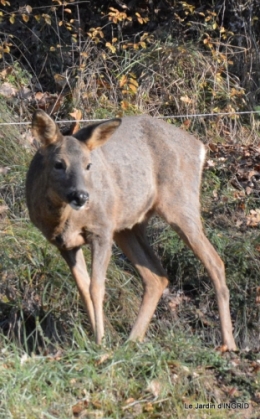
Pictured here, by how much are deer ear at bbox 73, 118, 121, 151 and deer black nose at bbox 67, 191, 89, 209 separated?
2.35 feet

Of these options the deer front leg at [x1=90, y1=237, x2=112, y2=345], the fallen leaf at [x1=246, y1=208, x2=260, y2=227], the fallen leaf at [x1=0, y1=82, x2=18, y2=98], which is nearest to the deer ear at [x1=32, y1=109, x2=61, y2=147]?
the deer front leg at [x1=90, y1=237, x2=112, y2=345]

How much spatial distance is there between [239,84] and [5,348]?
281 inches

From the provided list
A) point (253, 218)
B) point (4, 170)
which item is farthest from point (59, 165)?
point (253, 218)

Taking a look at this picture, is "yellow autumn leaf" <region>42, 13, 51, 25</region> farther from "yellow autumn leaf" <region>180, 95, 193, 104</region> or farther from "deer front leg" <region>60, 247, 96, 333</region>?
"deer front leg" <region>60, 247, 96, 333</region>

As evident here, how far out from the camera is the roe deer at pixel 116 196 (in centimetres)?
746

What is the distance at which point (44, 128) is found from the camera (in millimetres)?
7492

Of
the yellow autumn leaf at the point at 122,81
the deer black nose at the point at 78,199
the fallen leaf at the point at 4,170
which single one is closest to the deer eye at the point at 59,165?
the deer black nose at the point at 78,199

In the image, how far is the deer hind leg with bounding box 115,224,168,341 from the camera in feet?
28.1

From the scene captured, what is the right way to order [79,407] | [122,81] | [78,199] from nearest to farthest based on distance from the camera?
1. [79,407]
2. [78,199]
3. [122,81]

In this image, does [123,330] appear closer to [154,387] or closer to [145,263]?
[145,263]

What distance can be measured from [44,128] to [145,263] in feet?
5.96

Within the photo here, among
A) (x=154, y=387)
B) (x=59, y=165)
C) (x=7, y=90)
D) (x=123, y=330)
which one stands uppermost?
(x=59, y=165)

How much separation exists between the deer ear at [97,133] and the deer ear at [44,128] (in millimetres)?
204

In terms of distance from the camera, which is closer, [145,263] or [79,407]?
[79,407]
